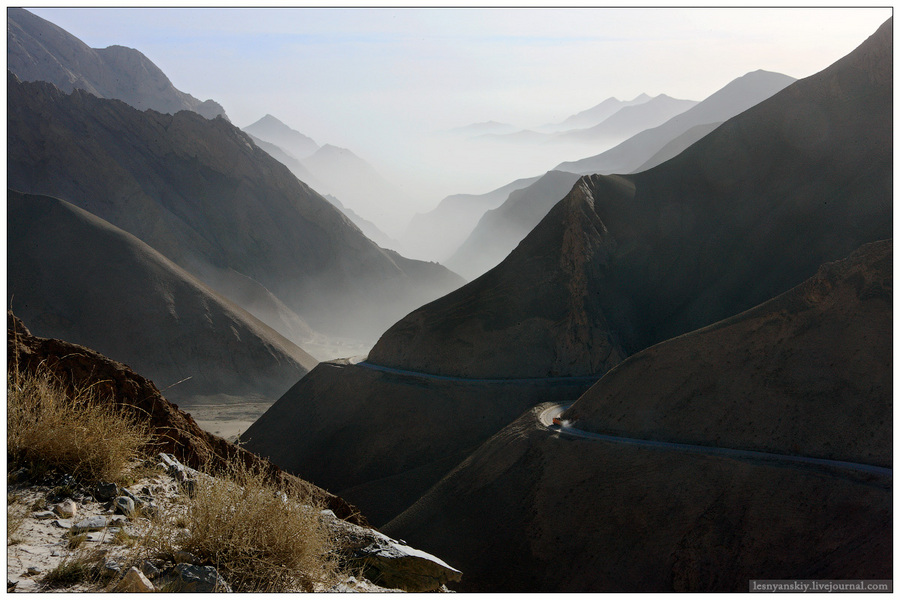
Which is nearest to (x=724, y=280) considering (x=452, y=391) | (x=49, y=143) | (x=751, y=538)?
(x=452, y=391)

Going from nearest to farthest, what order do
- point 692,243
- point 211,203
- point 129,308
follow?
point 692,243
point 129,308
point 211,203

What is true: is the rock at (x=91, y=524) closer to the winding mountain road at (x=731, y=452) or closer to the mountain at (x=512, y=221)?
the winding mountain road at (x=731, y=452)

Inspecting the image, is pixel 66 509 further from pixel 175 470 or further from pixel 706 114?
pixel 706 114

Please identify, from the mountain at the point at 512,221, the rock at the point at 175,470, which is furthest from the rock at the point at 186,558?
the mountain at the point at 512,221

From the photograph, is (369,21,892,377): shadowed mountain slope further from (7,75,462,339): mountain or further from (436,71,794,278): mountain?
(436,71,794,278): mountain

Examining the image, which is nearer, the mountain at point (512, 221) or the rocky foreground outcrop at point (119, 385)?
the rocky foreground outcrop at point (119, 385)

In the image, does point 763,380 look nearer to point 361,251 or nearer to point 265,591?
point 265,591

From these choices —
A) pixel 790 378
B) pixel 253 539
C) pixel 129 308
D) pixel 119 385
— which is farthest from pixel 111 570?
pixel 129 308
